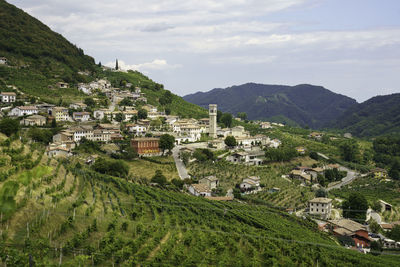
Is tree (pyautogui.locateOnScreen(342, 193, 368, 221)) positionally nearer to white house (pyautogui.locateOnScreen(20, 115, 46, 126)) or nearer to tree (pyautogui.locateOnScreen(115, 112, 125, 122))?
tree (pyautogui.locateOnScreen(115, 112, 125, 122))

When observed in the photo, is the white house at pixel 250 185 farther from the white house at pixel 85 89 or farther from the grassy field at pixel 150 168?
the white house at pixel 85 89

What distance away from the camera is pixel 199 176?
4278 centimetres

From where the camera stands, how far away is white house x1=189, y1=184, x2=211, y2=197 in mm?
36656

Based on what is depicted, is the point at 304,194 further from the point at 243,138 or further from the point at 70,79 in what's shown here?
the point at 70,79

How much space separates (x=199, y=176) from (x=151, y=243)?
27123mm

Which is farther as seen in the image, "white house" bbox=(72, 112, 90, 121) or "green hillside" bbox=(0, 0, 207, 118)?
"green hillside" bbox=(0, 0, 207, 118)

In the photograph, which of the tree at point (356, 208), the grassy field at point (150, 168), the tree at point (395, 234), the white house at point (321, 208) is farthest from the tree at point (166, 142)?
the tree at point (395, 234)

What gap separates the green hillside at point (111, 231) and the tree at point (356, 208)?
1281cm

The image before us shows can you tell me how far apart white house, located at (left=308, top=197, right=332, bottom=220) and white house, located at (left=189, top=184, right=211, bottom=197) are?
409 inches

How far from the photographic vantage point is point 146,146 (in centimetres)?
4859

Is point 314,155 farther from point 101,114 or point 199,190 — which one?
point 101,114

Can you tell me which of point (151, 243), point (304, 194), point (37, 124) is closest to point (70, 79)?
point (37, 124)

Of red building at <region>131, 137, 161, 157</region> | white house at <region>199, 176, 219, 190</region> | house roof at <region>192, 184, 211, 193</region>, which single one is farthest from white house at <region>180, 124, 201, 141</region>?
house roof at <region>192, 184, 211, 193</region>

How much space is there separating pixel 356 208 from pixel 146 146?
26.1m
